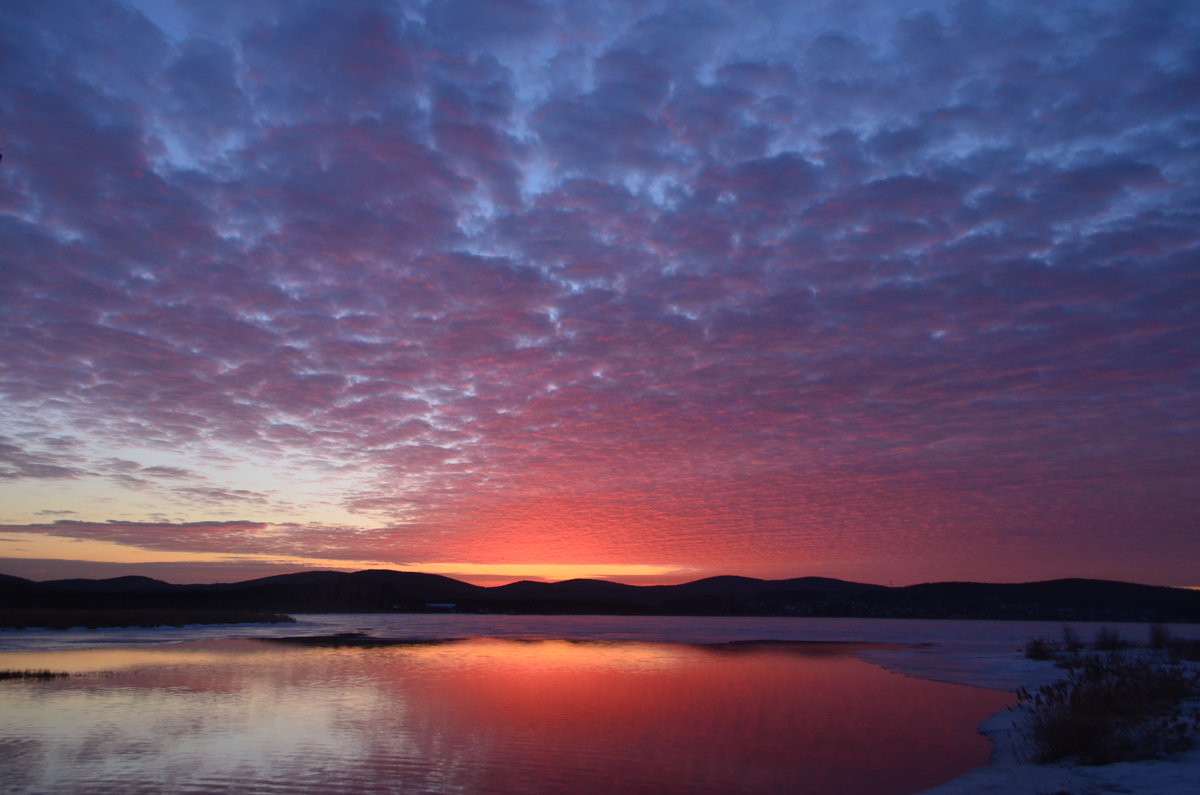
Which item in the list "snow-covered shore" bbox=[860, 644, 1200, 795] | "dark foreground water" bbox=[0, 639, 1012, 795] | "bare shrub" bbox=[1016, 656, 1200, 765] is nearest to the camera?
"snow-covered shore" bbox=[860, 644, 1200, 795]

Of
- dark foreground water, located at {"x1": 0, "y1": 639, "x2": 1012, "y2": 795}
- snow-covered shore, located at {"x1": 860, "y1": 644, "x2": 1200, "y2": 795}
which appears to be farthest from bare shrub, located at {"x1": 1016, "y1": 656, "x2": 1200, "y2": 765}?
dark foreground water, located at {"x1": 0, "y1": 639, "x2": 1012, "y2": 795}

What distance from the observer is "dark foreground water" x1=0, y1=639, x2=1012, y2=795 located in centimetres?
1371

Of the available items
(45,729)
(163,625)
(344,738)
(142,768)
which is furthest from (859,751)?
(163,625)

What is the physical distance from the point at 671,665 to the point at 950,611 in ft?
544

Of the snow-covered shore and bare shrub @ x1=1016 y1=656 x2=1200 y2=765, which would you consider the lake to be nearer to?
the snow-covered shore

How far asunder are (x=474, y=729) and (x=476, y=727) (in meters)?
0.32

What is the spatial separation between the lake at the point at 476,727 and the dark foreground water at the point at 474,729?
8 cm

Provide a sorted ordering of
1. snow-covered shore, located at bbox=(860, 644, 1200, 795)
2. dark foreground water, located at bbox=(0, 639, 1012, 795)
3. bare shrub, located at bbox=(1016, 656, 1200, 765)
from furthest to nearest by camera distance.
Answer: dark foreground water, located at bbox=(0, 639, 1012, 795) → bare shrub, located at bbox=(1016, 656, 1200, 765) → snow-covered shore, located at bbox=(860, 644, 1200, 795)

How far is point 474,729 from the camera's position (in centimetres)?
1895

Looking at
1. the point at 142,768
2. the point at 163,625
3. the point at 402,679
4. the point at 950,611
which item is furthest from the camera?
the point at 950,611

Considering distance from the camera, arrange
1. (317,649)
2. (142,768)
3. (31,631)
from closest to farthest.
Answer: (142,768), (317,649), (31,631)

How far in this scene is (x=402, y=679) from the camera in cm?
2995

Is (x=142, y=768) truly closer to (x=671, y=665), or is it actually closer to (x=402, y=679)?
(x=402, y=679)

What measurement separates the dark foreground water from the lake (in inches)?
3.1
